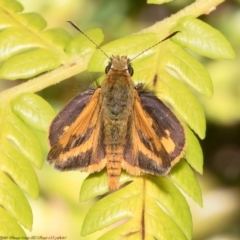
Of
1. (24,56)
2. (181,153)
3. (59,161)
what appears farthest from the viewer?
(24,56)

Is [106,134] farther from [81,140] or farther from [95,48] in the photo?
[95,48]

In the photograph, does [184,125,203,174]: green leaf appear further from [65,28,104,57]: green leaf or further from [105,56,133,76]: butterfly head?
[65,28,104,57]: green leaf

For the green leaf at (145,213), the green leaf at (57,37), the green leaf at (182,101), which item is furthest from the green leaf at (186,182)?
the green leaf at (57,37)

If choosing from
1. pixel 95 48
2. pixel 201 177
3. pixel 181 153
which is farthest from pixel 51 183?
pixel 181 153

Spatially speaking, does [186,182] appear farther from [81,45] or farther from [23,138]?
[81,45]

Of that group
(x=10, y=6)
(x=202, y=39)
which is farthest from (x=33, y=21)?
(x=202, y=39)

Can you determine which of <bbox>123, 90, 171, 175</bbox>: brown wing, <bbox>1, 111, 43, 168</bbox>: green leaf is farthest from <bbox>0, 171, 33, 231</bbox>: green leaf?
<bbox>123, 90, 171, 175</bbox>: brown wing
